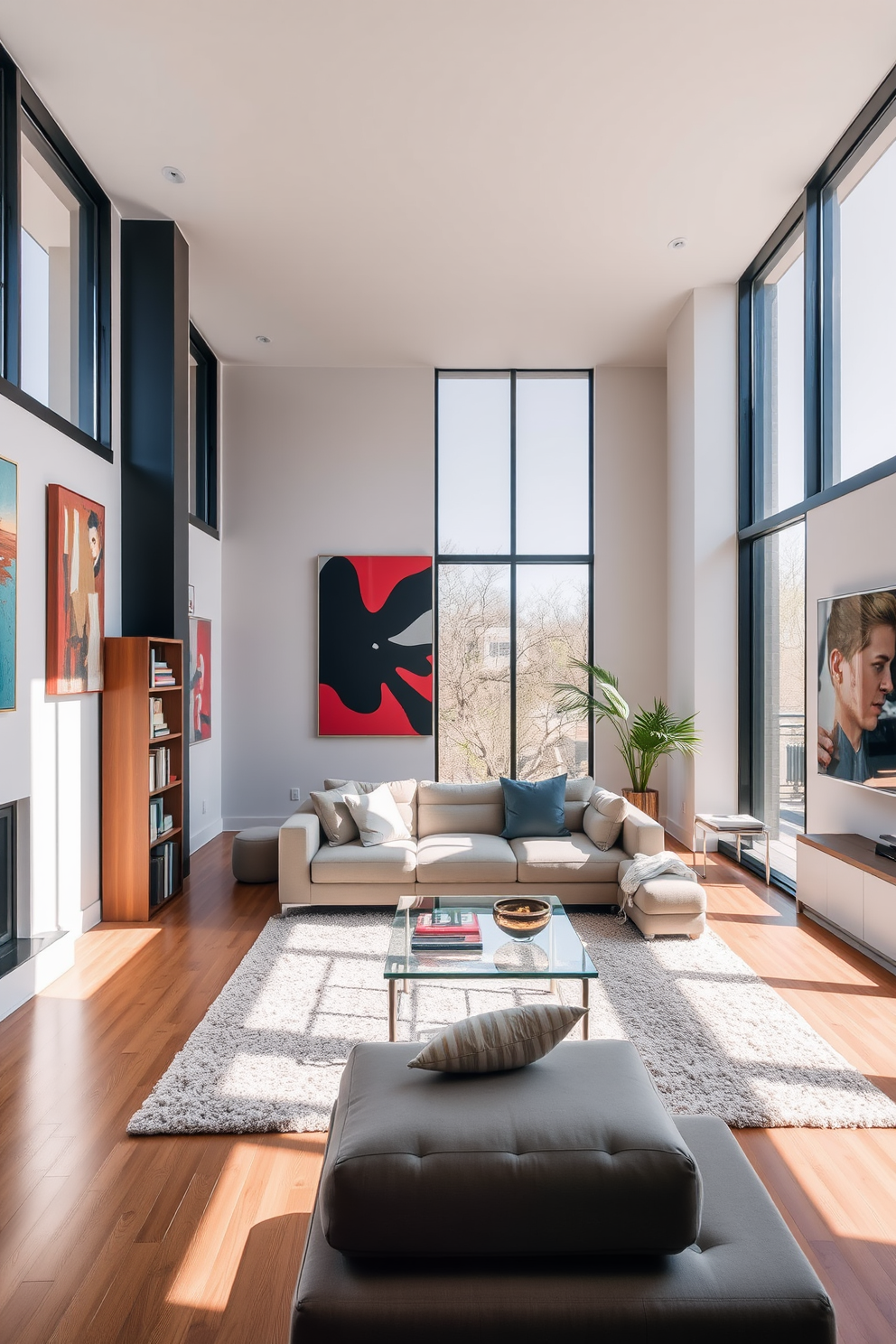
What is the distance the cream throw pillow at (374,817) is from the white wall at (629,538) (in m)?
2.70

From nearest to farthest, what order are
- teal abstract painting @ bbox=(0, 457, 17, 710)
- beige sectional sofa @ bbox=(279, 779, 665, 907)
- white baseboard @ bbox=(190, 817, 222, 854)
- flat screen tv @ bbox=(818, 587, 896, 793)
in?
teal abstract painting @ bbox=(0, 457, 17, 710)
flat screen tv @ bbox=(818, 587, 896, 793)
beige sectional sofa @ bbox=(279, 779, 665, 907)
white baseboard @ bbox=(190, 817, 222, 854)

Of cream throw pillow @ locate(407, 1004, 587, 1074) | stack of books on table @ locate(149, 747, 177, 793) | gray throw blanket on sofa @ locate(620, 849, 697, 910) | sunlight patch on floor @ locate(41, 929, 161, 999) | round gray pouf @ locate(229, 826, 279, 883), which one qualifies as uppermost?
stack of books on table @ locate(149, 747, 177, 793)

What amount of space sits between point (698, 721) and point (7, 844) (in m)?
4.61

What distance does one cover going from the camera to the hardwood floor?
70.8 inches

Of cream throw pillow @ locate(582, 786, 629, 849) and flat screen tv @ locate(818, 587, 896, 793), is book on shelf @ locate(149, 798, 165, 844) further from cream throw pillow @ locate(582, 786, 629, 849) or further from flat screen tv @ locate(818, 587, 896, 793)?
flat screen tv @ locate(818, 587, 896, 793)

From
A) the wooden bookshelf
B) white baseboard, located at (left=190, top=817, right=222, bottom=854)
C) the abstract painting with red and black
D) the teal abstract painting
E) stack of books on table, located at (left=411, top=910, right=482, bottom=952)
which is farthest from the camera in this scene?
the abstract painting with red and black

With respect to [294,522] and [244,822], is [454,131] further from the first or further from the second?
[244,822]

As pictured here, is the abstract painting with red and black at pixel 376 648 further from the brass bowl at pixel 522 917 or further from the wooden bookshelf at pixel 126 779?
the brass bowl at pixel 522 917

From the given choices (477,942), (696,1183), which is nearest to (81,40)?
(477,942)

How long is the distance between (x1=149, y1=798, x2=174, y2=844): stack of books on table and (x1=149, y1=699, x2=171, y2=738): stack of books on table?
401mm

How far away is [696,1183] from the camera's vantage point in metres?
1.24

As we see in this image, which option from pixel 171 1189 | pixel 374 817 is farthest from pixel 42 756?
pixel 171 1189

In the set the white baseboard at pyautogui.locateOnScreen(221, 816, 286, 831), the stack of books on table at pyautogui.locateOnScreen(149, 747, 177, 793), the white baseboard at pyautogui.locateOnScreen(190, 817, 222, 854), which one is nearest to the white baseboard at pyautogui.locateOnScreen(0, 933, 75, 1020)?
the stack of books on table at pyautogui.locateOnScreen(149, 747, 177, 793)

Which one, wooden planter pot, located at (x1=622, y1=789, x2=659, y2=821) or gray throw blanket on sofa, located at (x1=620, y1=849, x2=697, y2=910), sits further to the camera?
wooden planter pot, located at (x1=622, y1=789, x2=659, y2=821)
